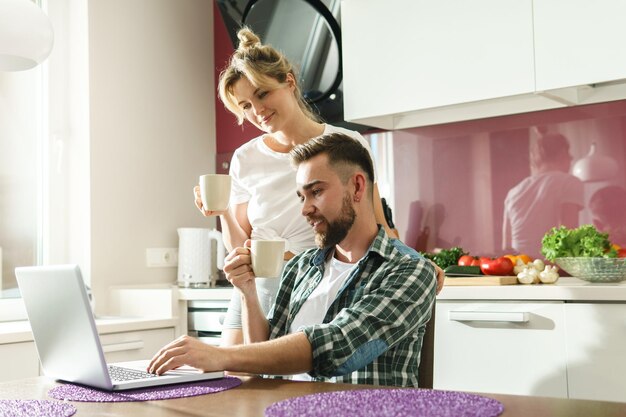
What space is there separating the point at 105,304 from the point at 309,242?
1.50 meters

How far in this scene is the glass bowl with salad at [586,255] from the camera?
7.62 ft

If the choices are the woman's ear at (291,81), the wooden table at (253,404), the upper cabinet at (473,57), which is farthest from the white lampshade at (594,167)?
the wooden table at (253,404)

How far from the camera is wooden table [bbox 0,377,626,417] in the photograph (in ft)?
3.28

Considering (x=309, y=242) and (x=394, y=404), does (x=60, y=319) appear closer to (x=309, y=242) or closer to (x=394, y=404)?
(x=394, y=404)

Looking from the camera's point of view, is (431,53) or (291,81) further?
(431,53)

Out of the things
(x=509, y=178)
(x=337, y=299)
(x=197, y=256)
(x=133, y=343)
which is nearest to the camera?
(x=337, y=299)

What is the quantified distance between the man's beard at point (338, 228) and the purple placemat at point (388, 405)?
0.57 meters

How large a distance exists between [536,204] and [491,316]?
757 millimetres

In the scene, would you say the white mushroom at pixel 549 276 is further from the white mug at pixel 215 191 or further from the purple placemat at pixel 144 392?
the purple placemat at pixel 144 392

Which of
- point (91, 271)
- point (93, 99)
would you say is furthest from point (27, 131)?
point (91, 271)

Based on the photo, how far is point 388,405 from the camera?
1031 mm

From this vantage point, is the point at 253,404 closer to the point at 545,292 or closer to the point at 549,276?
the point at 545,292

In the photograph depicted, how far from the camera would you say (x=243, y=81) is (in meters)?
2.07

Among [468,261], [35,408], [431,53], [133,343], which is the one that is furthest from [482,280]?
[35,408]
